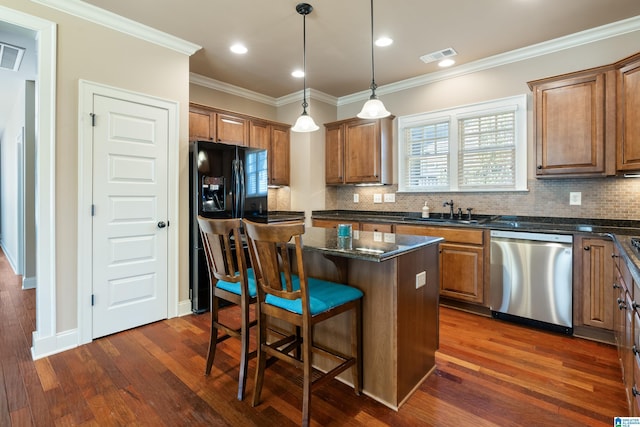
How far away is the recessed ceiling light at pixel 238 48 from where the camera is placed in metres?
3.44

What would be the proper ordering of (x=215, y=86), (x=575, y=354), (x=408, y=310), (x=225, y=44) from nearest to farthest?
(x=408, y=310)
(x=575, y=354)
(x=225, y=44)
(x=215, y=86)

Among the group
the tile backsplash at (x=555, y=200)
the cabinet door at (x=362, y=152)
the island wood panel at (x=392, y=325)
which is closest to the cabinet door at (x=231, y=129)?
the cabinet door at (x=362, y=152)

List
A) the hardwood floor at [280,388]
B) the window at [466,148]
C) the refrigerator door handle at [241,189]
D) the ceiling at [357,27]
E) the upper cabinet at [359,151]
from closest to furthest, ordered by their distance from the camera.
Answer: the hardwood floor at [280,388]
the ceiling at [357,27]
the window at [466,148]
the refrigerator door handle at [241,189]
the upper cabinet at [359,151]

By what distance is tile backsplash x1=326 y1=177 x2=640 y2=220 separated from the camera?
305 cm

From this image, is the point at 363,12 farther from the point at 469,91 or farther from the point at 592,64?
the point at 592,64

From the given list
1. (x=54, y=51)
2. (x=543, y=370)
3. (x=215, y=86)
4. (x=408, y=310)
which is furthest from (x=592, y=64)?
(x=54, y=51)

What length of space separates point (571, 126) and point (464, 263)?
5.18 ft

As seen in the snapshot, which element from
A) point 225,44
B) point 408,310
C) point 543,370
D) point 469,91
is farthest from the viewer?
point 469,91

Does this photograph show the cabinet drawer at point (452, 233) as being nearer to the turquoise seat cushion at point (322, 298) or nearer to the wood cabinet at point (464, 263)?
the wood cabinet at point (464, 263)

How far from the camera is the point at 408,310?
197 cm

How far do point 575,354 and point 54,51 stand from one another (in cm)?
462

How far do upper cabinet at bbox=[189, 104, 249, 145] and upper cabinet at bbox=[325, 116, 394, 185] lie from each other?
131 centimetres

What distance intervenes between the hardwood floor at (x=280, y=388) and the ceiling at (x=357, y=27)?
2.76 meters

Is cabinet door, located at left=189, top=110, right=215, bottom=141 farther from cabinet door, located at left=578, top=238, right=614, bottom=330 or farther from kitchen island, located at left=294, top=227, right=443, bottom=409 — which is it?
cabinet door, located at left=578, top=238, right=614, bottom=330
